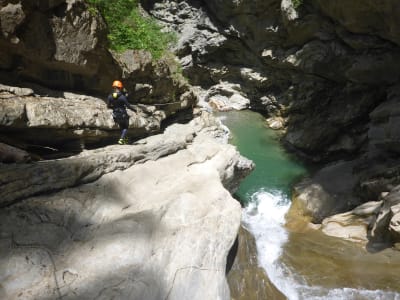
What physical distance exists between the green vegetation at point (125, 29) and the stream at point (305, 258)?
25.1 feet

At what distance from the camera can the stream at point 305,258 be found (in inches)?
285

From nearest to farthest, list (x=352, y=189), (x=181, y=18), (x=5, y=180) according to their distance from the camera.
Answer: (x=5, y=180)
(x=352, y=189)
(x=181, y=18)

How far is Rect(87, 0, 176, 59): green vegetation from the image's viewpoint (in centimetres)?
1016

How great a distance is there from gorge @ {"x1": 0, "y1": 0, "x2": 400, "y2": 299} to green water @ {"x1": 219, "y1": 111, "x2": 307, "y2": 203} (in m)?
1.10

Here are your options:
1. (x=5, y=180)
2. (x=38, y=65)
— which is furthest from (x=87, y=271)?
(x=38, y=65)

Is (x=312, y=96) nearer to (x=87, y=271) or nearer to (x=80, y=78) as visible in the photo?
(x=80, y=78)

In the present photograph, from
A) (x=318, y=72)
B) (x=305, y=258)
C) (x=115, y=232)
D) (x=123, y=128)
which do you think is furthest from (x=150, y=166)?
(x=318, y=72)

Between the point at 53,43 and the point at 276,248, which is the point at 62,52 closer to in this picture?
the point at 53,43

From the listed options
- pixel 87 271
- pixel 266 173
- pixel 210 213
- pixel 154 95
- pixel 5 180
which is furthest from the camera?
pixel 266 173

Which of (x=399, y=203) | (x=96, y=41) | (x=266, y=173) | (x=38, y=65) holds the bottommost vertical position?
(x=266, y=173)

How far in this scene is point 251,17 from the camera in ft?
70.2

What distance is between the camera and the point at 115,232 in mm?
5754

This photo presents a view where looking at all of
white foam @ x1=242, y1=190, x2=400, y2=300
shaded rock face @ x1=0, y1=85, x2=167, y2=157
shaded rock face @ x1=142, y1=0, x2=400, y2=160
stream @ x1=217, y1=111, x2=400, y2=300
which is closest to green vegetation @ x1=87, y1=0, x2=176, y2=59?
shaded rock face @ x1=0, y1=85, x2=167, y2=157

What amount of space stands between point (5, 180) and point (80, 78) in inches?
159
